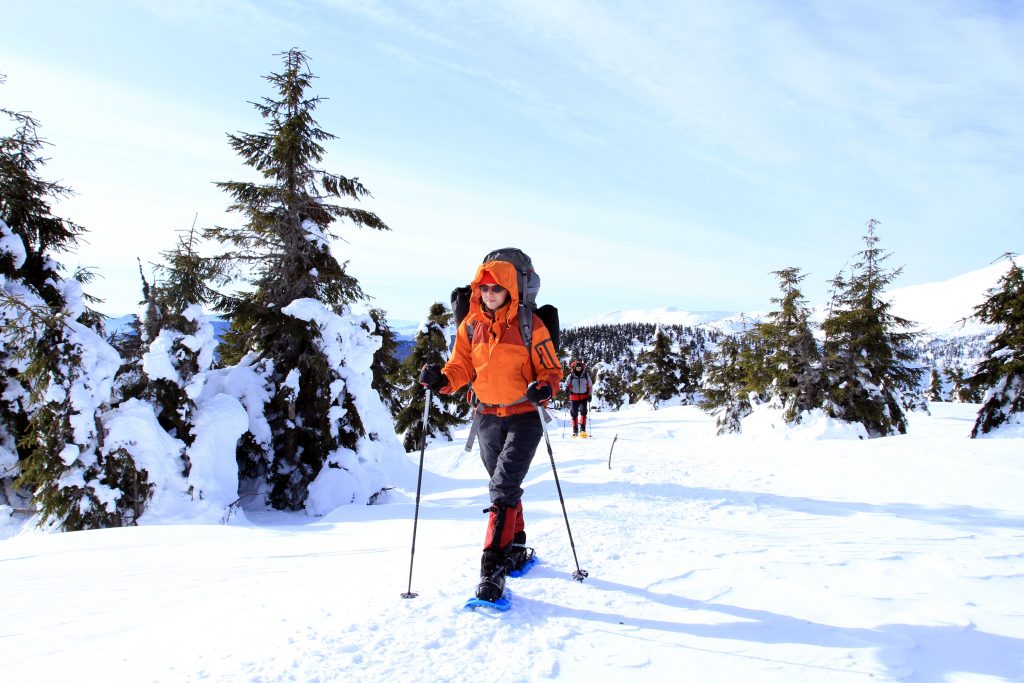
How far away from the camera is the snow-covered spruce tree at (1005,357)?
17016mm

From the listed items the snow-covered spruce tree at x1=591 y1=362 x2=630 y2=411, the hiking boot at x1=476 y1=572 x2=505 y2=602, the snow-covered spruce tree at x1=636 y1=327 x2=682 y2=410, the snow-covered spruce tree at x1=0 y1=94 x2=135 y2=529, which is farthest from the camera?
the snow-covered spruce tree at x1=591 y1=362 x2=630 y2=411

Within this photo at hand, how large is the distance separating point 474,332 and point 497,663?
8.00ft

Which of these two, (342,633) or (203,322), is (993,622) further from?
(203,322)

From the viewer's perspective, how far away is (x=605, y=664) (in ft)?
9.75

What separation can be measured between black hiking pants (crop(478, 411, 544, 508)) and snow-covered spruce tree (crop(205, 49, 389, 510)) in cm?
773

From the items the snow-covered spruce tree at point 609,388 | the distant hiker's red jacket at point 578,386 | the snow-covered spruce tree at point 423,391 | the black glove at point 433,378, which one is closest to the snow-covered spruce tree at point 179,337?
the black glove at point 433,378

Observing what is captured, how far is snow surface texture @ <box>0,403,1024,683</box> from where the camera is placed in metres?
2.91

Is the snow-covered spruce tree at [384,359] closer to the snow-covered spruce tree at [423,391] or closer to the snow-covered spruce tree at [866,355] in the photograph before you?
the snow-covered spruce tree at [423,391]

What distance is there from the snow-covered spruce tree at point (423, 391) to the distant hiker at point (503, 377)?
20.2m

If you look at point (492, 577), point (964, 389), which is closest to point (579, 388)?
point (492, 577)

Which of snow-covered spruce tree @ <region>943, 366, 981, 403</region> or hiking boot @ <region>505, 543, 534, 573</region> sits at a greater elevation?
snow-covered spruce tree @ <region>943, 366, 981, 403</region>

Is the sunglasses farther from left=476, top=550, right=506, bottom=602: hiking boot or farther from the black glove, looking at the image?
left=476, top=550, right=506, bottom=602: hiking boot

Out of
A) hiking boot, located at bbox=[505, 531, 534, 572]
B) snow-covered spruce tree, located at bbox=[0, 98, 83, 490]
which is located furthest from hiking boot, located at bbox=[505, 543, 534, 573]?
snow-covered spruce tree, located at bbox=[0, 98, 83, 490]

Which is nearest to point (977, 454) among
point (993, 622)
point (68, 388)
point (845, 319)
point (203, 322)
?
point (993, 622)
